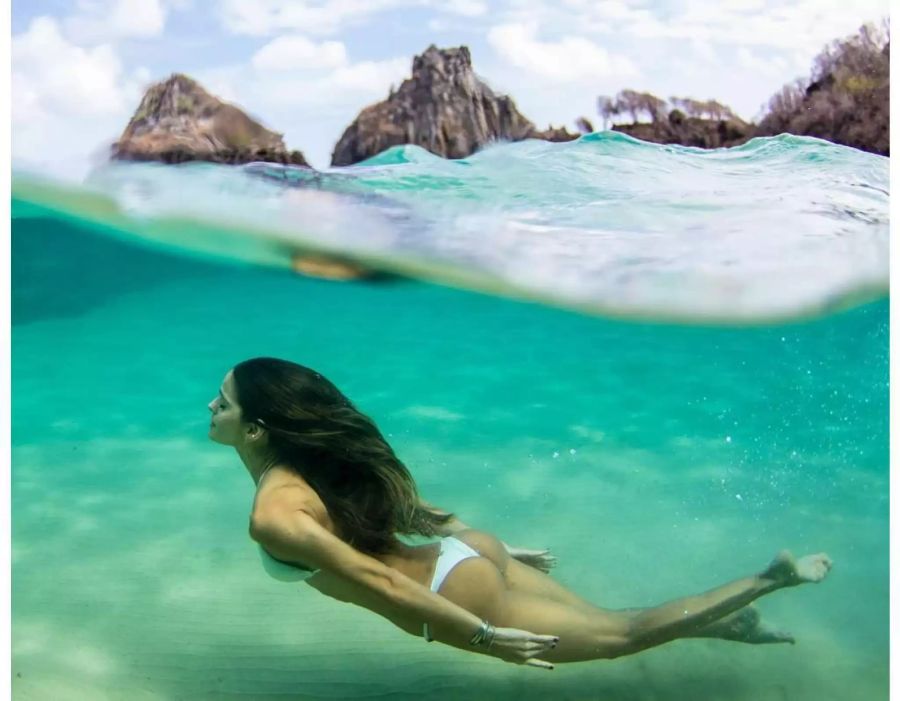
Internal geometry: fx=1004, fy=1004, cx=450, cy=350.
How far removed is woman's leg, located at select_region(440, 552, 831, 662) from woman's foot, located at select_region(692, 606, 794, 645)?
67mm

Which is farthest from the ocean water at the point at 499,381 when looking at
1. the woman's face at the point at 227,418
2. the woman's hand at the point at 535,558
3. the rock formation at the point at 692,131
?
the woman's face at the point at 227,418

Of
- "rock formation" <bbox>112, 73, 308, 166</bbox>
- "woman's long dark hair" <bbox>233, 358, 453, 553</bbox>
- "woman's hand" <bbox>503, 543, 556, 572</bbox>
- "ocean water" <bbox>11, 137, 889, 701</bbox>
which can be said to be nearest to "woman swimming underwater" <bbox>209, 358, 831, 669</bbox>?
"woman's long dark hair" <bbox>233, 358, 453, 553</bbox>

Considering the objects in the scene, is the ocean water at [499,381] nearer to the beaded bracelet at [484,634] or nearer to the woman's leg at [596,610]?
the woman's leg at [596,610]

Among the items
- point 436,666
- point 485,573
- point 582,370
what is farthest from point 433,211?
point 436,666

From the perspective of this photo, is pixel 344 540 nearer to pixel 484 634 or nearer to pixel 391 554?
pixel 391 554

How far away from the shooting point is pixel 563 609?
151 inches

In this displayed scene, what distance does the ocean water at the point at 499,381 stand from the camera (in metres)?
4.19

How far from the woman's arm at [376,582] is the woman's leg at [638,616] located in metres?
0.19

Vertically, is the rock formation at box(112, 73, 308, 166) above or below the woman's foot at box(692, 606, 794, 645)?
above

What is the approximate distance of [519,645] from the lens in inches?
138

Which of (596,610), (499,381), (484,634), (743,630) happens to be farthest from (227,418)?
(743,630)

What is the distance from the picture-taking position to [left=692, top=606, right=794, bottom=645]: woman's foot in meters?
4.01

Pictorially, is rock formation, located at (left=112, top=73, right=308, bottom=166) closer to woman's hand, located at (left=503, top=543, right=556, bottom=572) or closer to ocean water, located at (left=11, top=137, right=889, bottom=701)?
ocean water, located at (left=11, top=137, right=889, bottom=701)

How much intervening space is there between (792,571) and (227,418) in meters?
2.23
